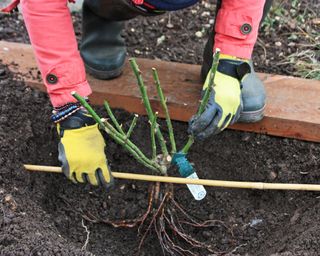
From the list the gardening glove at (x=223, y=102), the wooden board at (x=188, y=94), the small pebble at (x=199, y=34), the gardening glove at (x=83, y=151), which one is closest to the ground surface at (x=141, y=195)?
the wooden board at (x=188, y=94)

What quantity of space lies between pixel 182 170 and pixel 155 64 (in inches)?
30.3

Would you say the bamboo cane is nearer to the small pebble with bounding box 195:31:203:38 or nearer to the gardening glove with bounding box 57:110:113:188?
the gardening glove with bounding box 57:110:113:188

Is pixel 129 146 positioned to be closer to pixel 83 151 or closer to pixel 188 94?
pixel 83 151

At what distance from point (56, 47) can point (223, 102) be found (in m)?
0.59

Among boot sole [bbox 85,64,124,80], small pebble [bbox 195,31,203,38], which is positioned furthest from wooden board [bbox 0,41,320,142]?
small pebble [bbox 195,31,203,38]

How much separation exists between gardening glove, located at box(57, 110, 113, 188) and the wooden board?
1.41ft

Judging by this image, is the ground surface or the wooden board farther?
the wooden board

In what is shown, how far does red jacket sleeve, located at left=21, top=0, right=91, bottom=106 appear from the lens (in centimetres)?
199

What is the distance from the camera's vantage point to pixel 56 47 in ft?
6.64

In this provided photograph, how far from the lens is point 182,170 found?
2.05 meters

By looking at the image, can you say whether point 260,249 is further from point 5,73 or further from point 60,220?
point 5,73

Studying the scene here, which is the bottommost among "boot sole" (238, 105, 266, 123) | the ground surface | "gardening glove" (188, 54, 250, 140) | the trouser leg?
the ground surface

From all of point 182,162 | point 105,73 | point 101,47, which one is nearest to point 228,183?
point 182,162

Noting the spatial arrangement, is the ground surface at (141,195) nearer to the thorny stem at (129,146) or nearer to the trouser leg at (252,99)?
the trouser leg at (252,99)
